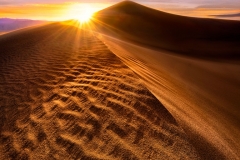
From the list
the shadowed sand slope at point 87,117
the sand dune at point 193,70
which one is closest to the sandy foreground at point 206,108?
the sand dune at point 193,70

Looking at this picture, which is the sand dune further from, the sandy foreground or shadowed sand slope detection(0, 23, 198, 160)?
shadowed sand slope detection(0, 23, 198, 160)

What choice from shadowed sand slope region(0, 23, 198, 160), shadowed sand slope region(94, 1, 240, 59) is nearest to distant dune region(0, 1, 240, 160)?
shadowed sand slope region(0, 23, 198, 160)

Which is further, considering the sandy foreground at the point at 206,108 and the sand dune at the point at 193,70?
the sand dune at the point at 193,70

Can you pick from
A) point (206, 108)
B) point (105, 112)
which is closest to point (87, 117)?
point (105, 112)

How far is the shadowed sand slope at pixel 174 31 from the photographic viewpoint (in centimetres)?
1666

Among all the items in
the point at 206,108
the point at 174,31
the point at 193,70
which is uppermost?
the point at 174,31

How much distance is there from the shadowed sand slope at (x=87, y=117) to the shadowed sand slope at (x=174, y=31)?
34.5 ft

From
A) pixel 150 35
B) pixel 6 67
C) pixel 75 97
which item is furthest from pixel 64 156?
pixel 150 35

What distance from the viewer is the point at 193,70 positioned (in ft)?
29.3

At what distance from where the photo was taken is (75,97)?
4.37 m

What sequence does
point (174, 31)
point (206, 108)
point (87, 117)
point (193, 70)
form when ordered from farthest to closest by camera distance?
point (174, 31)
point (193, 70)
point (206, 108)
point (87, 117)

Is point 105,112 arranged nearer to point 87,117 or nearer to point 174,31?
point 87,117

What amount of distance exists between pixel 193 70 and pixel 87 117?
652 centimetres

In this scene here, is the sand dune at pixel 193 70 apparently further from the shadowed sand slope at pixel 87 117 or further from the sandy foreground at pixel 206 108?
the shadowed sand slope at pixel 87 117
